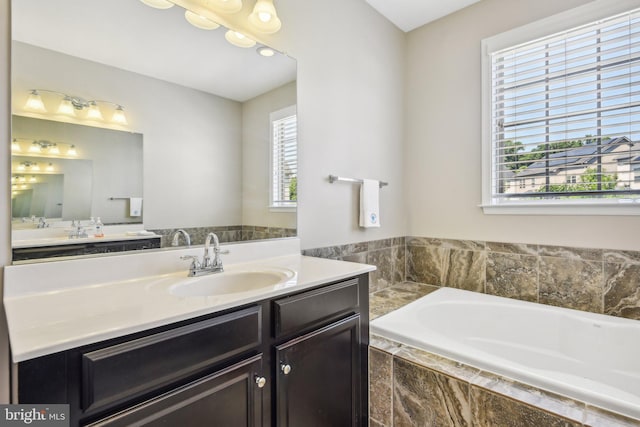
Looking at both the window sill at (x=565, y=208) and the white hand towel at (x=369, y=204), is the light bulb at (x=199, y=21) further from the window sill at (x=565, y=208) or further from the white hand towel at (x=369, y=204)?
the window sill at (x=565, y=208)

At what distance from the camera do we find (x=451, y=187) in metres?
2.47

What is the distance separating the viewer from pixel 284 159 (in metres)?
1.78

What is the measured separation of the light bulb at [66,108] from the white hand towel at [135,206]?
1.17 ft

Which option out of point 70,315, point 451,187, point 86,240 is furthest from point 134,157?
point 451,187

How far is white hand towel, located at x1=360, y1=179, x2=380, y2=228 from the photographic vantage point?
2164 mm

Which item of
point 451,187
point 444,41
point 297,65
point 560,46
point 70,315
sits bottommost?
point 70,315

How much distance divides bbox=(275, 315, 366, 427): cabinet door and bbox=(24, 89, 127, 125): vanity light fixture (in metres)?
1.09

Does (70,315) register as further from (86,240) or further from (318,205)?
(318,205)

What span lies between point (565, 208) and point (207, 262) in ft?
6.96

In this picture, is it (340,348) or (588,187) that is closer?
(340,348)

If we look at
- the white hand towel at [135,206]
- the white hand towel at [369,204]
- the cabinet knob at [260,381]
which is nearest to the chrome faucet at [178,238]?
the white hand towel at [135,206]

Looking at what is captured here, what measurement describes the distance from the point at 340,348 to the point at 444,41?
7.97ft

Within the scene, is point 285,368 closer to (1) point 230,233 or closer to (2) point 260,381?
(2) point 260,381

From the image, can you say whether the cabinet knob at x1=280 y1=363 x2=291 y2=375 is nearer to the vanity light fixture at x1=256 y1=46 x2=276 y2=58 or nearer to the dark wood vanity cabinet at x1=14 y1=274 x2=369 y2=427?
the dark wood vanity cabinet at x1=14 y1=274 x2=369 y2=427
